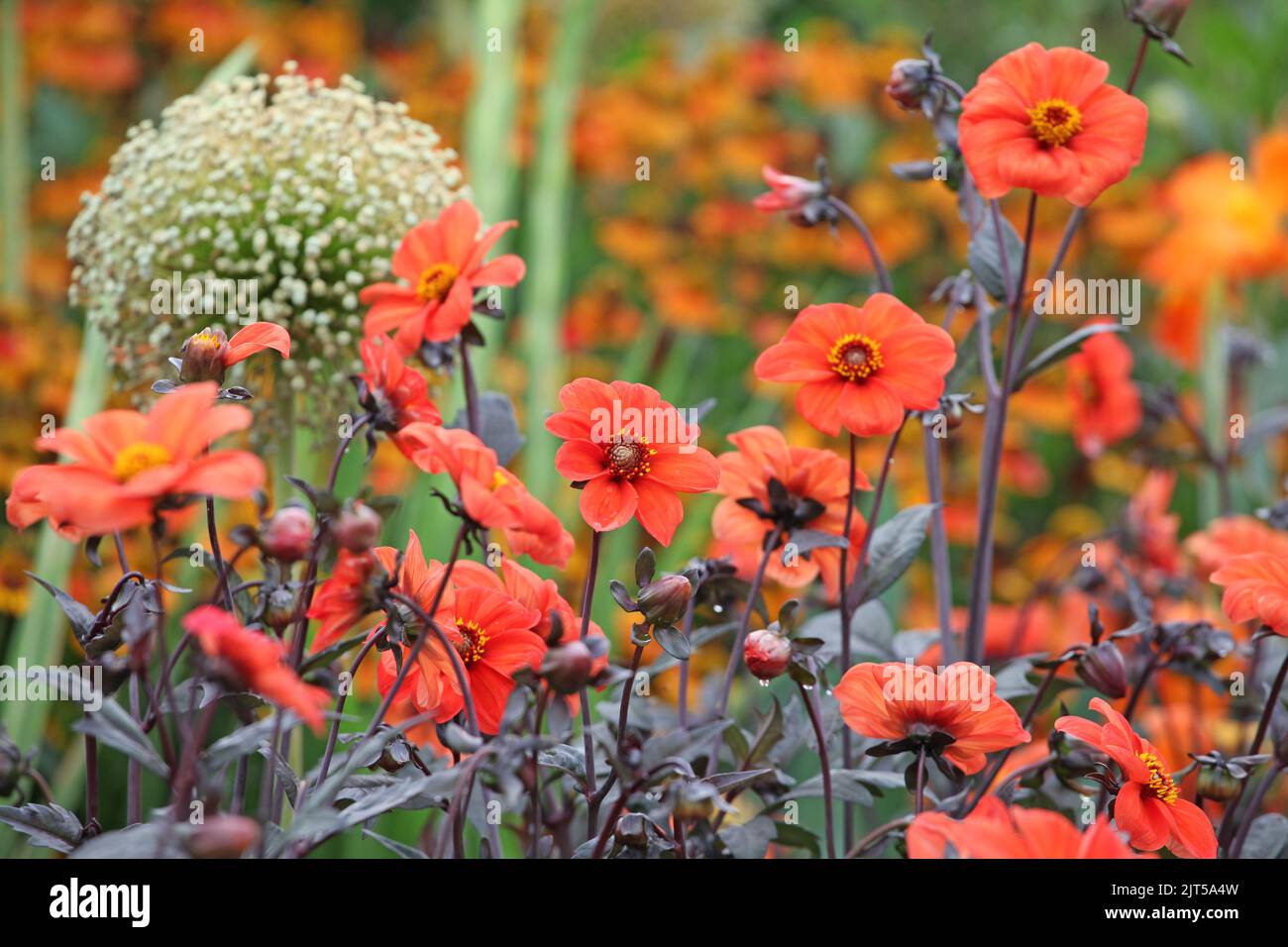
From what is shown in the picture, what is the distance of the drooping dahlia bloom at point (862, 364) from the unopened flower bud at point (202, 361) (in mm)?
191

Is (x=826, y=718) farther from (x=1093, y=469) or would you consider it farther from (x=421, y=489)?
(x=1093, y=469)

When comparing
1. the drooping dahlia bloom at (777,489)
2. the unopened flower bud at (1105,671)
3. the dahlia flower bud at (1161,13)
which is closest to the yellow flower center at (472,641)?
the drooping dahlia bloom at (777,489)

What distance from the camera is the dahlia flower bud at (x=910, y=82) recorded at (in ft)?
1.74

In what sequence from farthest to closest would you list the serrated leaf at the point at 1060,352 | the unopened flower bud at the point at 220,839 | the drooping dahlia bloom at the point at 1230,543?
the drooping dahlia bloom at the point at 1230,543 < the serrated leaf at the point at 1060,352 < the unopened flower bud at the point at 220,839

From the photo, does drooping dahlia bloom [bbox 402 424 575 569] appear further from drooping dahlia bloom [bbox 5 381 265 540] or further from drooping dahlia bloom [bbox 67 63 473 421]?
drooping dahlia bloom [bbox 67 63 473 421]

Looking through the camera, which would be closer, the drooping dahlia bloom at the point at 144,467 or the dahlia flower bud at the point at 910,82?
the drooping dahlia bloom at the point at 144,467

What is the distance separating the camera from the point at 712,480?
418 millimetres

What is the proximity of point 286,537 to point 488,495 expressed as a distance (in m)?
0.06

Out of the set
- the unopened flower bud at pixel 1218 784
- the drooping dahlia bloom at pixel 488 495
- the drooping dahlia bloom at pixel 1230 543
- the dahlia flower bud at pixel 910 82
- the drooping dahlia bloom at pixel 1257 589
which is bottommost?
the unopened flower bud at pixel 1218 784

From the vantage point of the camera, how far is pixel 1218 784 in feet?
1.42

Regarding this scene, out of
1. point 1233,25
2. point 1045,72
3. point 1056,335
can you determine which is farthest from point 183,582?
point 1233,25

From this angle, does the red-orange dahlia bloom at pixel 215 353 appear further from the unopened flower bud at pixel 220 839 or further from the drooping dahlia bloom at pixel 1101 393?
the drooping dahlia bloom at pixel 1101 393

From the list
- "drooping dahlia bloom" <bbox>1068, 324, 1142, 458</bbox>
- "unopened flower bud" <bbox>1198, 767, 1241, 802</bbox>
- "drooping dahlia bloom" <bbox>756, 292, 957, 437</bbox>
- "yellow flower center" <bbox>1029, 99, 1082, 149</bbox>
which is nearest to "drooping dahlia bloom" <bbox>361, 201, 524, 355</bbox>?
"drooping dahlia bloom" <bbox>756, 292, 957, 437</bbox>

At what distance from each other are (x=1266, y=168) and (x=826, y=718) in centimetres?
114
